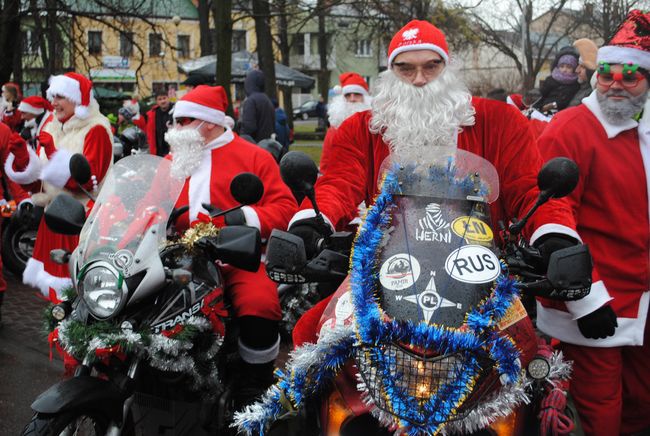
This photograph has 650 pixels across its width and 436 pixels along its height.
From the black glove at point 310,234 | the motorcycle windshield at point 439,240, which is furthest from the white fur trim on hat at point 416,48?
the black glove at point 310,234

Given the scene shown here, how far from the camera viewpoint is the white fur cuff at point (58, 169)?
6.19m

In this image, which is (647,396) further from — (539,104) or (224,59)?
(224,59)

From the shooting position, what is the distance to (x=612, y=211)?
11.5 ft

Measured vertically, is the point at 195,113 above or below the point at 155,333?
above

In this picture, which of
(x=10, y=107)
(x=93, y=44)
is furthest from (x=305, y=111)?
(x=10, y=107)

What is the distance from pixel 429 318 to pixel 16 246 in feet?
25.3

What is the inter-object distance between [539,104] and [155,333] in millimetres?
6371

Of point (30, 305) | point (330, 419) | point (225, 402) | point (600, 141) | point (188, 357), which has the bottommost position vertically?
point (30, 305)

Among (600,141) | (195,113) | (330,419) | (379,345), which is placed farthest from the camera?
(195,113)

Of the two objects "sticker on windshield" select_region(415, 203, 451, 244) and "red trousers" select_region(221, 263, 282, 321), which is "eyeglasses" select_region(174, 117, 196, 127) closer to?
"red trousers" select_region(221, 263, 282, 321)

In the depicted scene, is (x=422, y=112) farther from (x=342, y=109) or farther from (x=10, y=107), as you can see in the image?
(x=10, y=107)

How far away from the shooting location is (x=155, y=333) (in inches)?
131

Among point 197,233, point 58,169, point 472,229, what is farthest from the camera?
point 58,169

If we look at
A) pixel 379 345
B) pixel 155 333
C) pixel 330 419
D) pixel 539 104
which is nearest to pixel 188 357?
pixel 155 333
